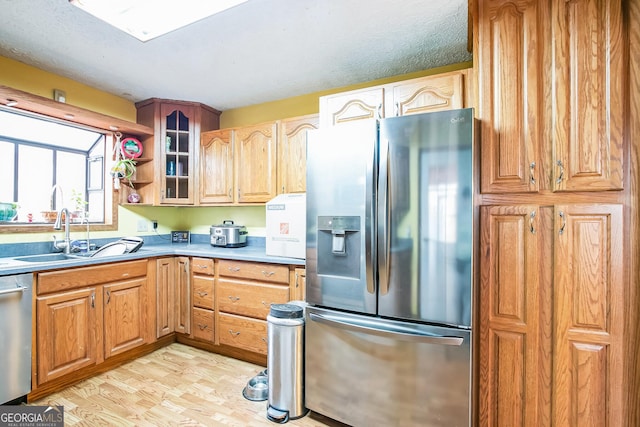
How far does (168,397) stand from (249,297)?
32.5 inches

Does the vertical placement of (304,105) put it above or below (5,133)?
above

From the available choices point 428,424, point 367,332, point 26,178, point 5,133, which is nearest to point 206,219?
point 26,178

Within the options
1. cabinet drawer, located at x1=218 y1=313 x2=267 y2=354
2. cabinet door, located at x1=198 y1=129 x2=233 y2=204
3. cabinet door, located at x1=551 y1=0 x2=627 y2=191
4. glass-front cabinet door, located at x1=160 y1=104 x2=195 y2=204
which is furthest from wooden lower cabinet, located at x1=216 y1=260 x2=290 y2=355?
cabinet door, located at x1=551 y1=0 x2=627 y2=191

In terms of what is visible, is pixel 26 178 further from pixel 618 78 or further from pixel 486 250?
pixel 618 78

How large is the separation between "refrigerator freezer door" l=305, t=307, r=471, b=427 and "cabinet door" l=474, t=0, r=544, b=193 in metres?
0.81

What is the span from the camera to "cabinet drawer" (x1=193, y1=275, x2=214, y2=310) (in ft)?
8.79

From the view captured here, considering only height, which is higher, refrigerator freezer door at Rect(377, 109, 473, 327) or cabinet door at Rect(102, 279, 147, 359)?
refrigerator freezer door at Rect(377, 109, 473, 327)

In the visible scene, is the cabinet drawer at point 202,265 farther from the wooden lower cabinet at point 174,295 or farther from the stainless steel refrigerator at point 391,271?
the stainless steel refrigerator at point 391,271

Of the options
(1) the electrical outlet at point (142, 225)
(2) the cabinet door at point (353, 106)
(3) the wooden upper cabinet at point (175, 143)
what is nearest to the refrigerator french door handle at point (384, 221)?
(2) the cabinet door at point (353, 106)

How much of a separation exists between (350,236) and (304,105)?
1831 mm

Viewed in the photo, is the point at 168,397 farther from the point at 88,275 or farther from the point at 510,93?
the point at 510,93

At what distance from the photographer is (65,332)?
6.84ft

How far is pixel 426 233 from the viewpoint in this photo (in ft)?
4.91

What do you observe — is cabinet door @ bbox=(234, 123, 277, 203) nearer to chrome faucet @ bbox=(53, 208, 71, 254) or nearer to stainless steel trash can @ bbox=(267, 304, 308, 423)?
stainless steel trash can @ bbox=(267, 304, 308, 423)
